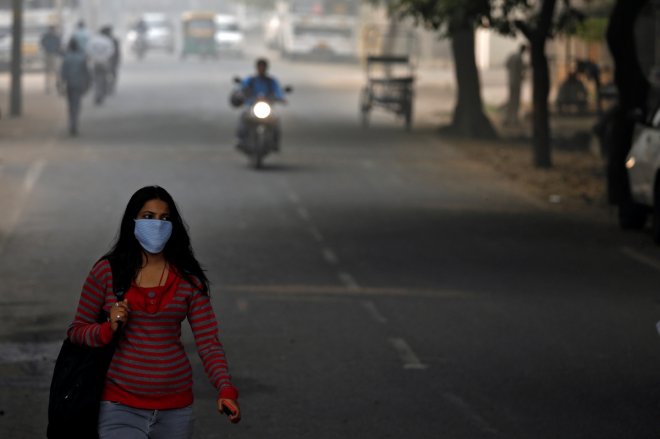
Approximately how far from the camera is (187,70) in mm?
61125

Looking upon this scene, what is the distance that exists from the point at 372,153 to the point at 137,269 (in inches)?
908

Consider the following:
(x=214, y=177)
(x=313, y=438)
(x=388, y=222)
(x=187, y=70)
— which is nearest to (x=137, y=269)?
(x=313, y=438)

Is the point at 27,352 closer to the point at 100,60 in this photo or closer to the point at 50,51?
the point at 100,60

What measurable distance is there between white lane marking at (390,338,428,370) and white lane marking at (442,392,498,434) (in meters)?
0.89

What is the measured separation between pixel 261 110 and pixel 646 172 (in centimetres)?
898

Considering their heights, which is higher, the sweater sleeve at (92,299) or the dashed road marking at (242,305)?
the sweater sleeve at (92,299)

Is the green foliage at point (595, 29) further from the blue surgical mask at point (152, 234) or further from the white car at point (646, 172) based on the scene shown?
the blue surgical mask at point (152, 234)

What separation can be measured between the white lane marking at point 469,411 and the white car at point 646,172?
8.08 meters

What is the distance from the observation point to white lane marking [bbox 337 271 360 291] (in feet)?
47.2

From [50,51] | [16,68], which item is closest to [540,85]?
[16,68]

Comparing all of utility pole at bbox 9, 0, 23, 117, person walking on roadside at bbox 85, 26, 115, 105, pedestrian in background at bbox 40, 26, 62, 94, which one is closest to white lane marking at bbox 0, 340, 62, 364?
utility pole at bbox 9, 0, 23, 117

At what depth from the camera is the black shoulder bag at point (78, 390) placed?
224 inches

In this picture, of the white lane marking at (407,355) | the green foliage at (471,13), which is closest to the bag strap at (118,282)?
the white lane marking at (407,355)

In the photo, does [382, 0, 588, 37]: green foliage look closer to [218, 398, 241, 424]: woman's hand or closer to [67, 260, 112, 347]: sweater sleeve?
[67, 260, 112, 347]: sweater sleeve
